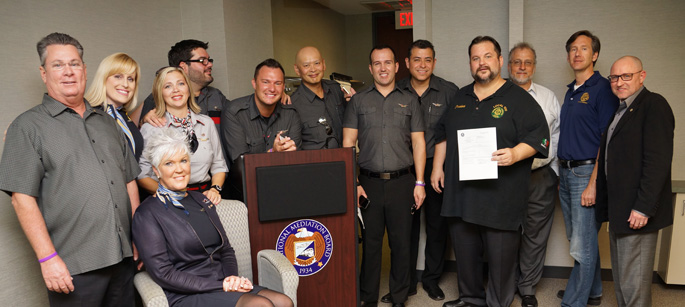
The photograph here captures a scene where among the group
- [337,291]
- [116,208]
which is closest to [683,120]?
[337,291]

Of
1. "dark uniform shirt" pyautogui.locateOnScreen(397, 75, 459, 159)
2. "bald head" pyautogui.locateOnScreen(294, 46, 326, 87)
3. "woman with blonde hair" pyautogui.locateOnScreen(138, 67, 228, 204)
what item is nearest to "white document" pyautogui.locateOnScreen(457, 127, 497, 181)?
"dark uniform shirt" pyautogui.locateOnScreen(397, 75, 459, 159)

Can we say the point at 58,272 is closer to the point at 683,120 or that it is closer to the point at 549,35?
the point at 549,35

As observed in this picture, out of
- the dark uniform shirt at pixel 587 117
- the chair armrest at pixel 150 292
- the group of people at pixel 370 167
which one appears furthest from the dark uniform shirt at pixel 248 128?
the dark uniform shirt at pixel 587 117

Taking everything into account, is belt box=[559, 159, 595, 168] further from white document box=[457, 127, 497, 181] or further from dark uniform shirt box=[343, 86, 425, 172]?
dark uniform shirt box=[343, 86, 425, 172]

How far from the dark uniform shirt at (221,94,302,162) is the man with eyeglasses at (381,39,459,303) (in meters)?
1.08

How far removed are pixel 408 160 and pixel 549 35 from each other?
73.5 inches

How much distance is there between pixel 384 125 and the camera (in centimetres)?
332

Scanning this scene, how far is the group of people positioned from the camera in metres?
2.11

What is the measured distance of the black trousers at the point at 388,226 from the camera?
10.9 feet

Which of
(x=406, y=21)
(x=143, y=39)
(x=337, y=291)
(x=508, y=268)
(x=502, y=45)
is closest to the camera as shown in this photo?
(x=337, y=291)

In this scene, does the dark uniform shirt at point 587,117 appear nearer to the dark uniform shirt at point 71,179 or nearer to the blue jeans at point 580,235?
the blue jeans at point 580,235

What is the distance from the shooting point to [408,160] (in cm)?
334

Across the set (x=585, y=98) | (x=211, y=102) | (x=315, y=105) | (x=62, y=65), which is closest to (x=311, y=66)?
(x=315, y=105)

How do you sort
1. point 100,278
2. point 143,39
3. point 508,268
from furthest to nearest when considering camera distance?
point 143,39, point 508,268, point 100,278
